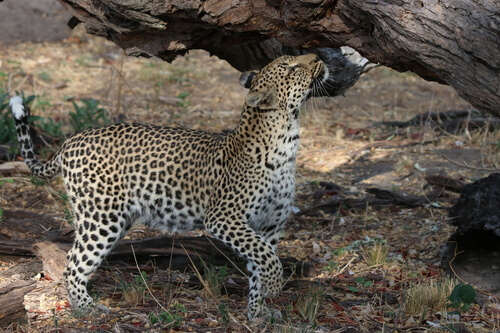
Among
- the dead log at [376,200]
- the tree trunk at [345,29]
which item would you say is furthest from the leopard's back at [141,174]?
the dead log at [376,200]

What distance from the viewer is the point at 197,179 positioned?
20.6 feet

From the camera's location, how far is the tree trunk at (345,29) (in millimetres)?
4512

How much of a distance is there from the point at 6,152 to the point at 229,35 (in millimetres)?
4350

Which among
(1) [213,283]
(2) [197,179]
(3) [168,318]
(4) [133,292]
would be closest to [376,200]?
(2) [197,179]

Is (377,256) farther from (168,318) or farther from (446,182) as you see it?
(168,318)

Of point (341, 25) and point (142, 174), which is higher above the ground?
point (341, 25)

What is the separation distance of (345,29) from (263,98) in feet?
3.05

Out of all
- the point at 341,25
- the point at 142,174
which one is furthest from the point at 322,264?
the point at 341,25

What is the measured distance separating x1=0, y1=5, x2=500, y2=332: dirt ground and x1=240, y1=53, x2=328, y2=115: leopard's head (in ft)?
5.26

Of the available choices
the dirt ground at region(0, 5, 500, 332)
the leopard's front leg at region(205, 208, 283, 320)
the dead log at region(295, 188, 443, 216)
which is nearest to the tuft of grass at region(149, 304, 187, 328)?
the dirt ground at region(0, 5, 500, 332)

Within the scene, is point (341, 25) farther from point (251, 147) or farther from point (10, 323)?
point (10, 323)

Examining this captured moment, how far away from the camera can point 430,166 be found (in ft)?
29.9

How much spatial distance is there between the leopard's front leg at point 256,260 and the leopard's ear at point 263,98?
3.24 ft

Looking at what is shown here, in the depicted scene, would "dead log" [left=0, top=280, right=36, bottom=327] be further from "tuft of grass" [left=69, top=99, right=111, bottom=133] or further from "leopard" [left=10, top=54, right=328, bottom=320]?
"tuft of grass" [left=69, top=99, right=111, bottom=133]
